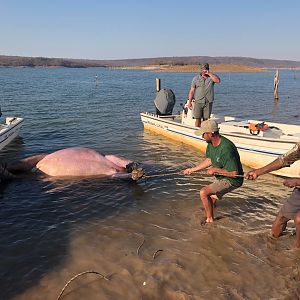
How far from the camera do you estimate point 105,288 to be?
523 centimetres

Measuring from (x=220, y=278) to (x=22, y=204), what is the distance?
213 inches

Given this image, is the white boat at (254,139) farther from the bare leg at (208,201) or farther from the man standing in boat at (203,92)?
the bare leg at (208,201)

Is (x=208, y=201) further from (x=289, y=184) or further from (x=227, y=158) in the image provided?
(x=289, y=184)

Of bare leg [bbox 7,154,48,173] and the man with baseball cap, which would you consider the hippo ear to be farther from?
the man with baseball cap

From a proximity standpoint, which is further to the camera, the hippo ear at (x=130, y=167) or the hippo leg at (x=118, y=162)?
the hippo leg at (x=118, y=162)

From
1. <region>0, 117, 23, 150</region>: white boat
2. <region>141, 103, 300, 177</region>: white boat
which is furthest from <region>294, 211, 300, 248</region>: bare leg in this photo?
<region>0, 117, 23, 150</region>: white boat

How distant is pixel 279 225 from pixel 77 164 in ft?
20.1

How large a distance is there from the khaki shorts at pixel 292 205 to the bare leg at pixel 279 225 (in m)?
0.24

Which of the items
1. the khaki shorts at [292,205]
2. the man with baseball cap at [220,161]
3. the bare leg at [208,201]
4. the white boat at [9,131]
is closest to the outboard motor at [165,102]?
the white boat at [9,131]

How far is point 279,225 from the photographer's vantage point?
6.50m

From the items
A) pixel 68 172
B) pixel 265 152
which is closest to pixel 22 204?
pixel 68 172

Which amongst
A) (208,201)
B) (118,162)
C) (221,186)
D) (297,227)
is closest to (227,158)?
(221,186)

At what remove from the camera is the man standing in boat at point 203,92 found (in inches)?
502

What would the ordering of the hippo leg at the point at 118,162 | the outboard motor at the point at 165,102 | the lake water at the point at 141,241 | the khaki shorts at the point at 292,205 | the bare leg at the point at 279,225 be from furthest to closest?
the outboard motor at the point at 165,102 < the hippo leg at the point at 118,162 < the bare leg at the point at 279,225 < the khaki shorts at the point at 292,205 < the lake water at the point at 141,241
